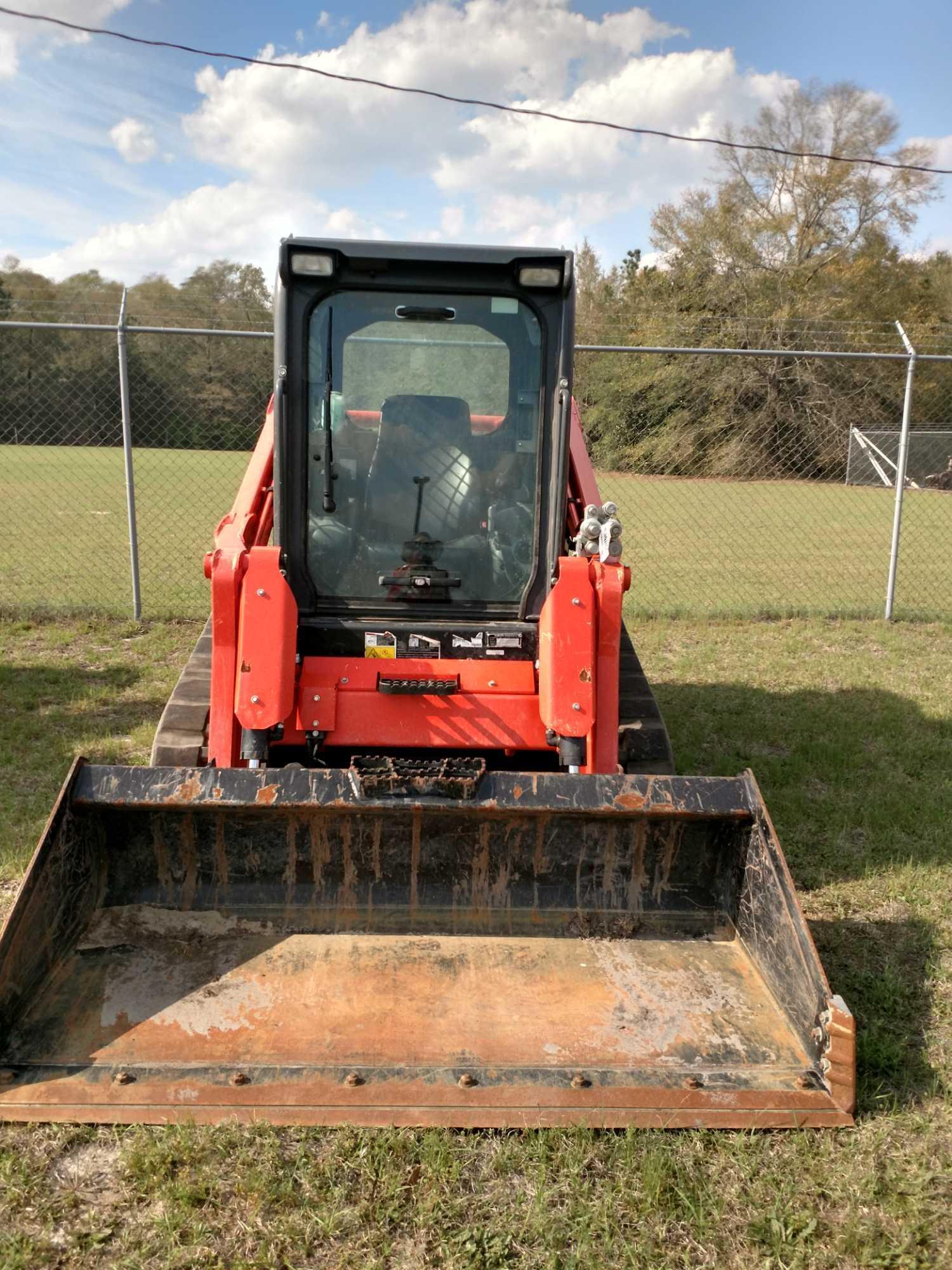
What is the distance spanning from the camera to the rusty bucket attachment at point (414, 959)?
2.84 metres

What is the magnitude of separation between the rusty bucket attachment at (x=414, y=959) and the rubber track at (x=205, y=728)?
0.78 meters

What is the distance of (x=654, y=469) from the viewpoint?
16.3 metres

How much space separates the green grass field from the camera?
409 inches

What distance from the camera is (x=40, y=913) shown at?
3.19 meters

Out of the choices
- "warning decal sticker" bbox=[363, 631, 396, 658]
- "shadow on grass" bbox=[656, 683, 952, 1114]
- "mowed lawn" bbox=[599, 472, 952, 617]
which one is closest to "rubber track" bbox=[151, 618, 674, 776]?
"warning decal sticker" bbox=[363, 631, 396, 658]

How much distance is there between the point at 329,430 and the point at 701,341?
22557 millimetres

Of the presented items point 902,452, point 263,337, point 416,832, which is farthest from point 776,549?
point 416,832

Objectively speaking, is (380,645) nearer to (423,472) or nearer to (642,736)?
(423,472)

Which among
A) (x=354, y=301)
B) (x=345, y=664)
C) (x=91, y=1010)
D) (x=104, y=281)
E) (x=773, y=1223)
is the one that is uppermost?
(x=104, y=281)

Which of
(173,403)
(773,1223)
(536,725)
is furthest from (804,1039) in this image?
(173,403)

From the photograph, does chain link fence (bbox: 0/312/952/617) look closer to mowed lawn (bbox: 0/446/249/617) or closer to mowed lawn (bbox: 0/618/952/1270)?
mowed lawn (bbox: 0/446/249/617)

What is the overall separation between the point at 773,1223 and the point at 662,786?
136 centimetres

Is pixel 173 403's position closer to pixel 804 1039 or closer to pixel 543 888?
pixel 543 888

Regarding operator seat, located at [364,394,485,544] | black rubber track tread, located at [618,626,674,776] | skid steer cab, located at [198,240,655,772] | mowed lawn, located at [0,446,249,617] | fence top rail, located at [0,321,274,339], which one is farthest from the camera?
mowed lawn, located at [0,446,249,617]
